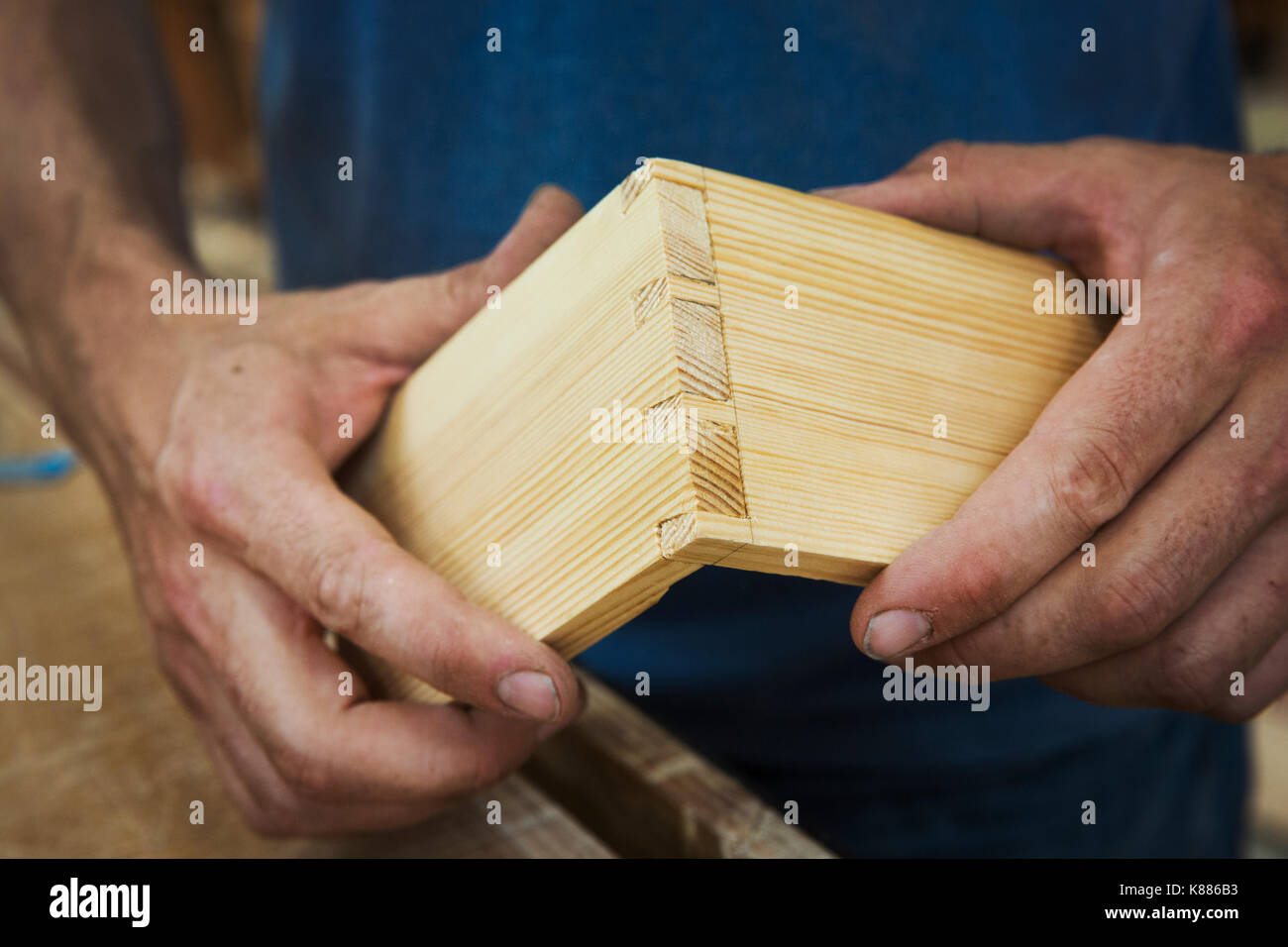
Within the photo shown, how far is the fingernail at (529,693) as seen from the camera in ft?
2.23

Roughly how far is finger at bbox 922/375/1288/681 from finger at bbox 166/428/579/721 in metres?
0.35

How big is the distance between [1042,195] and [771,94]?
304mm

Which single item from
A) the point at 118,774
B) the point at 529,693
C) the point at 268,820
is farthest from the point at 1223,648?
the point at 118,774

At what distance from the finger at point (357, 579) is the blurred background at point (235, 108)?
227 centimetres

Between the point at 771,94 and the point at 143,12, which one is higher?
the point at 143,12

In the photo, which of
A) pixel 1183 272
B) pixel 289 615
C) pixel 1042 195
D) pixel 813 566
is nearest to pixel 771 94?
pixel 1042 195

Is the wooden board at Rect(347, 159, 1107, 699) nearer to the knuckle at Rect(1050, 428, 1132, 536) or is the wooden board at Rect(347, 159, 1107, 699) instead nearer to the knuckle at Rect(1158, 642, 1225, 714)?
the knuckle at Rect(1050, 428, 1132, 536)

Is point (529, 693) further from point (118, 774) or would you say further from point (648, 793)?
point (118, 774)

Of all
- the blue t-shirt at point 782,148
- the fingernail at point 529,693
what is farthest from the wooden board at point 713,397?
the blue t-shirt at point 782,148

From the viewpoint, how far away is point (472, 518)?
738 mm

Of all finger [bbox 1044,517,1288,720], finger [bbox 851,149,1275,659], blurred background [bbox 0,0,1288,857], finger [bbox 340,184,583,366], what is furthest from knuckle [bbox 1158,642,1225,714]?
blurred background [bbox 0,0,1288,857]

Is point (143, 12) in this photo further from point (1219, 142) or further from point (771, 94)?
point (1219, 142)

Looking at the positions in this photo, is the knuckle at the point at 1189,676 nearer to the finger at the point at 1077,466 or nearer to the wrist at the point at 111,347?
the finger at the point at 1077,466

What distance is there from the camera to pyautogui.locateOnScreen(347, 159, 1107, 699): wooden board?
597mm
